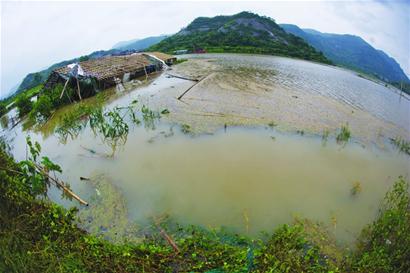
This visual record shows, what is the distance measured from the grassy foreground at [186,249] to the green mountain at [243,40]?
3677 cm

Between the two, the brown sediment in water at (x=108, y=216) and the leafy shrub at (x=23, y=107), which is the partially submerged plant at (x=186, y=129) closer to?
the brown sediment in water at (x=108, y=216)

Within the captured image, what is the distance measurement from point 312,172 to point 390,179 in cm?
210

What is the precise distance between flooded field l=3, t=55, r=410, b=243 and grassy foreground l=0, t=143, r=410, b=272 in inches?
16.6

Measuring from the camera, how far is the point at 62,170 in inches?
253

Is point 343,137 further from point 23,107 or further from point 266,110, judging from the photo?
point 23,107

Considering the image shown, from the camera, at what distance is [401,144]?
8.18m

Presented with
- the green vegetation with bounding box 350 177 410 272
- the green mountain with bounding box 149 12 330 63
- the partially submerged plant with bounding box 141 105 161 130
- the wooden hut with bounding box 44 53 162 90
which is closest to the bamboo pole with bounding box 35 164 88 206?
the partially submerged plant with bounding box 141 105 161 130

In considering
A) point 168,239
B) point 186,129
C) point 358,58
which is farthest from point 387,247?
point 358,58

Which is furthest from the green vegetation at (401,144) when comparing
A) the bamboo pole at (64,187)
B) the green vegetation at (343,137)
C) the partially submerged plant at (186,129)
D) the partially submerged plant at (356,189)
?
the bamboo pole at (64,187)

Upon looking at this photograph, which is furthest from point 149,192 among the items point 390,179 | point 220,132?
point 390,179

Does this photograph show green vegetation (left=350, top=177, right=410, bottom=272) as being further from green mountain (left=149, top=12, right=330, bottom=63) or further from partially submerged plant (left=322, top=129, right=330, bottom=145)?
green mountain (left=149, top=12, right=330, bottom=63)

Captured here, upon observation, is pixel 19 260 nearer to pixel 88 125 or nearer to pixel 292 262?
pixel 292 262

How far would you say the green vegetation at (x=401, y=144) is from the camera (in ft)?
25.5

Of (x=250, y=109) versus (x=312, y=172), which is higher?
(x=250, y=109)
